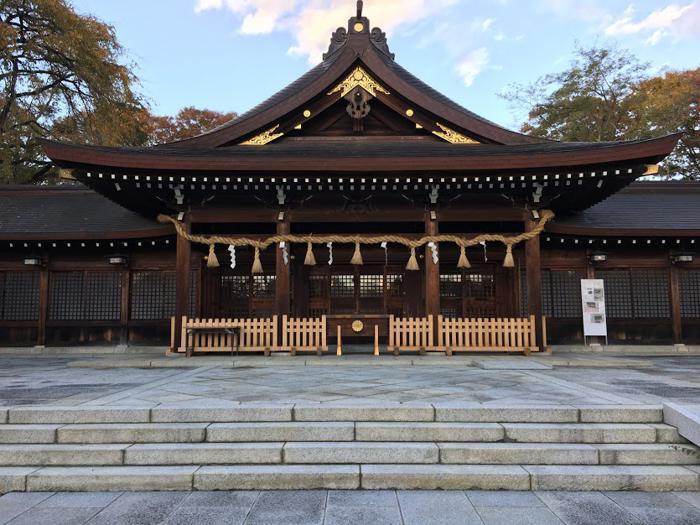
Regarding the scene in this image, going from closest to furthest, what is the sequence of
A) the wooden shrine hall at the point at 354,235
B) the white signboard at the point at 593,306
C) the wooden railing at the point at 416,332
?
the wooden shrine hall at the point at 354,235, the wooden railing at the point at 416,332, the white signboard at the point at 593,306

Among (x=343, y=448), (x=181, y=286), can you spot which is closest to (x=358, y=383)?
(x=343, y=448)

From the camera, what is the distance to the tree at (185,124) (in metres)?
30.3

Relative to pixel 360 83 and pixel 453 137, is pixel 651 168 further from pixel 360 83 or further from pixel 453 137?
pixel 360 83

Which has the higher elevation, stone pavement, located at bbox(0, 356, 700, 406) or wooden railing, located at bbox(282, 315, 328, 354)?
wooden railing, located at bbox(282, 315, 328, 354)

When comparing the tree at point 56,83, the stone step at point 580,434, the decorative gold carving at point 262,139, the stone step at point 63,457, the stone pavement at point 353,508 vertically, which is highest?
the tree at point 56,83

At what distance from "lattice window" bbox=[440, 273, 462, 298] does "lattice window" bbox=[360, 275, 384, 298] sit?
1790mm

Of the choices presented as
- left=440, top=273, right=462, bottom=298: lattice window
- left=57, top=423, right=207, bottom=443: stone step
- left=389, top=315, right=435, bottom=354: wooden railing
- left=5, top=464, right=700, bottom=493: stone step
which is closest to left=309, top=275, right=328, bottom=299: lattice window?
left=389, top=315, right=435, bottom=354: wooden railing

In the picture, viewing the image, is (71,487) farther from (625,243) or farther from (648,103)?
(648,103)

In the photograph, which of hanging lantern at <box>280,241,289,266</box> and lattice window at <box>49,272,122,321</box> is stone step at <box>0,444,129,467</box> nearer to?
hanging lantern at <box>280,241,289,266</box>

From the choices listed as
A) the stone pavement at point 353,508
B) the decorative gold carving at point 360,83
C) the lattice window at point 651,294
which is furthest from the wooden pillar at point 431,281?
the stone pavement at point 353,508

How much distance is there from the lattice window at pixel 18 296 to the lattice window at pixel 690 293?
62.1ft

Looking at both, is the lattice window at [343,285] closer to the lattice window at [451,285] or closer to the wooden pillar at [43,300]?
the lattice window at [451,285]

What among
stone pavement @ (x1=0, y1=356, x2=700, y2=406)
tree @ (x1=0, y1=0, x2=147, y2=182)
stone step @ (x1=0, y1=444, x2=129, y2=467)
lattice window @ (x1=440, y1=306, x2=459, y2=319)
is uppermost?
tree @ (x1=0, y1=0, x2=147, y2=182)

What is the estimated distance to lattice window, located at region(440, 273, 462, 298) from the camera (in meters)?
12.8
